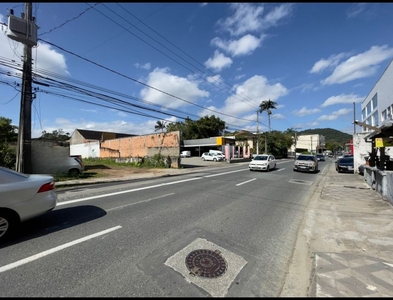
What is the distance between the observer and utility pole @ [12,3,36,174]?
11453mm

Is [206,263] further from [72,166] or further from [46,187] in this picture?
[72,166]

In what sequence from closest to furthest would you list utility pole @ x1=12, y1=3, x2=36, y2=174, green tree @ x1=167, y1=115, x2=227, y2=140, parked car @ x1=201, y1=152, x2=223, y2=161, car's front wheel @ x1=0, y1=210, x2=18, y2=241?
car's front wheel @ x1=0, y1=210, x2=18, y2=241 → utility pole @ x1=12, y1=3, x2=36, y2=174 → parked car @ x1=201, y1=152, x2=223, y2=161 → green tree @ x1=167, y1=115, x2=227, y2=140

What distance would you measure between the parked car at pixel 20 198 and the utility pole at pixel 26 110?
30.3 feet

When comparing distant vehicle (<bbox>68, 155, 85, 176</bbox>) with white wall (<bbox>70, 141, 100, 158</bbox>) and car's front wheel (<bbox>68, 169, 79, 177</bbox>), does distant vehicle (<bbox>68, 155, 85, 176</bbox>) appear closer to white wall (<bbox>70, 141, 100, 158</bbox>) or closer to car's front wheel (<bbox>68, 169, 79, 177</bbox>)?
car's front wheel (<bbox>68, 169, 79, 177</bbox>)

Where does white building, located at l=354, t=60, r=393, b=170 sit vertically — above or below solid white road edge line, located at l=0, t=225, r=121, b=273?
above

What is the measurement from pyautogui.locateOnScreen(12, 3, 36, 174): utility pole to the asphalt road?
757 centimetres

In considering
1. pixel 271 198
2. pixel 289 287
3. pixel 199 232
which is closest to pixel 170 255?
pixel 199 232

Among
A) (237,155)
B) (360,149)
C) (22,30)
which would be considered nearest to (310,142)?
(237,155)

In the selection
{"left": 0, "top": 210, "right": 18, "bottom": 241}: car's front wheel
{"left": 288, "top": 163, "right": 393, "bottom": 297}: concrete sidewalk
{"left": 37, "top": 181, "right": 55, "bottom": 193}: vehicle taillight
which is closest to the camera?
{"left": 288, "top": 163, "right": 393, "bottom": 297}: concrete sidewalk

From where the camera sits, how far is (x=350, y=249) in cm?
389

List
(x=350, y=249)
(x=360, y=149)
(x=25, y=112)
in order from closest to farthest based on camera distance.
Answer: (x=350, y=249), (x=25, y=112), (x=360, y=149)

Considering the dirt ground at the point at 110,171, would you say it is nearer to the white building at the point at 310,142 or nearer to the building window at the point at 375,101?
the building window at the point at 375,101

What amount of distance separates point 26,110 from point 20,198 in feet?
33.6

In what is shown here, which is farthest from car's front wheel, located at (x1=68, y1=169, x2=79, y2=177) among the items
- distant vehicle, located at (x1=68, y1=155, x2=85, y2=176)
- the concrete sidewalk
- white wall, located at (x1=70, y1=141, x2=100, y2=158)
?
white wall, located at (x1=70, y1=141, x2=100, y2=158)
